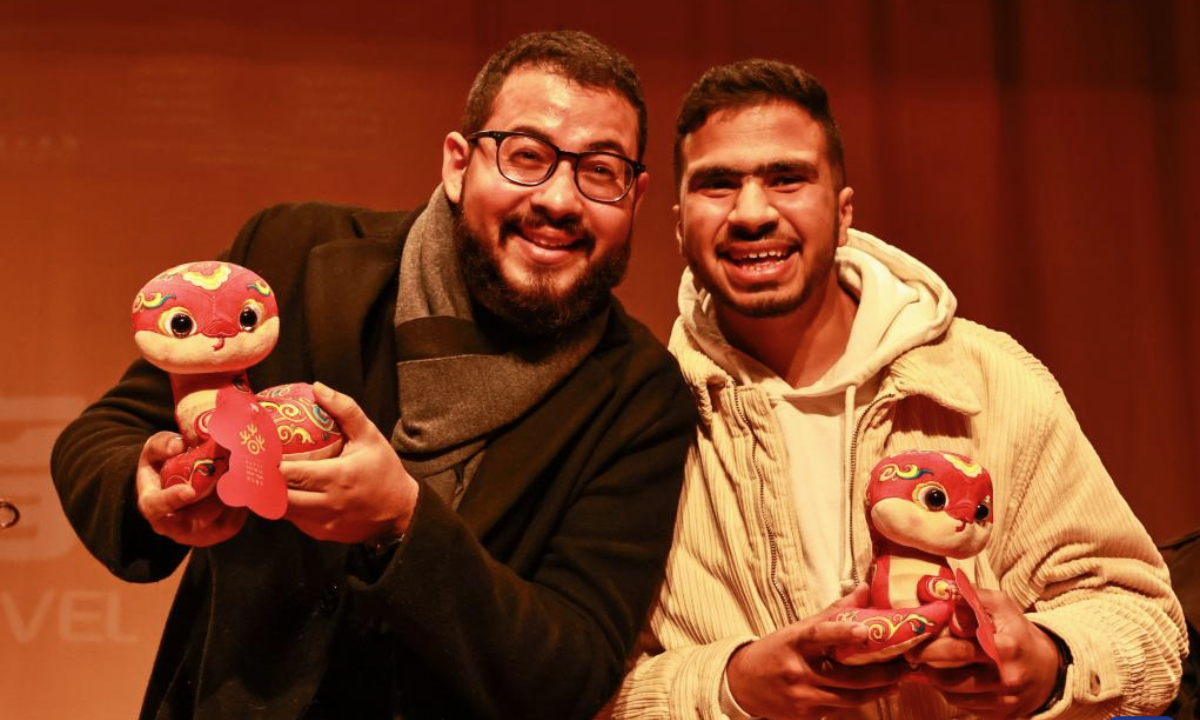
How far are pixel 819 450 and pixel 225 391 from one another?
86 cm

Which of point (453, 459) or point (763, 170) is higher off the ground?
point (763, 170)

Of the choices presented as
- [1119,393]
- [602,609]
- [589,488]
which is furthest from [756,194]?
[1119,393]

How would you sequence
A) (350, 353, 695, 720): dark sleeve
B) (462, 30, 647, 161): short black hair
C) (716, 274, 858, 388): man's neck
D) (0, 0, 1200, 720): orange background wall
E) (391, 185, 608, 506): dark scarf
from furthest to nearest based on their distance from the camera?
(0, 0, 1200, 720): orange background wall < (716, 274, 858, 388): man's neck < (462, 30, 647, 161): short black hair < (391, 185, 608, 506): dark scarf < (350, 353, 695, 720): dark sleeve

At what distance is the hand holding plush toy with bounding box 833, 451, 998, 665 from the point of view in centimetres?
127

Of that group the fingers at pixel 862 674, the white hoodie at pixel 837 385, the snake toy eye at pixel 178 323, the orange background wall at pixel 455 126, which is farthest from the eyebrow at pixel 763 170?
the orange background wall at pixel 455 126

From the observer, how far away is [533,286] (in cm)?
150

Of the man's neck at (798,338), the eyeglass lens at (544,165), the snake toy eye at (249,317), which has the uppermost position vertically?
the eyeglass lens at (544,165)

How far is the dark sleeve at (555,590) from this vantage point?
1.23 meters

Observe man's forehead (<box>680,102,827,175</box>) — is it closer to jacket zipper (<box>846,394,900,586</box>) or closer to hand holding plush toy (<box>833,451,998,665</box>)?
jacket zipper (<box>846,394,900,586</box>)

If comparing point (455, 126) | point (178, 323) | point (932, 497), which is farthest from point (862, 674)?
point (455, 126)

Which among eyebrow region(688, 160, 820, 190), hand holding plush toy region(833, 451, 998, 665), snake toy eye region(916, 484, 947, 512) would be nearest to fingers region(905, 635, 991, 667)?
hand holding plush toy region(833, 451, 998, 665)

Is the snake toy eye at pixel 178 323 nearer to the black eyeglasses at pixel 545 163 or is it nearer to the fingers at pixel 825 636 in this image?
the black eyeglasses at pixel 545 163

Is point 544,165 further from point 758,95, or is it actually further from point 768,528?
point 768,528

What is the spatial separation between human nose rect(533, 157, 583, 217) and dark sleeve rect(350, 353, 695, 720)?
0.84 ft
